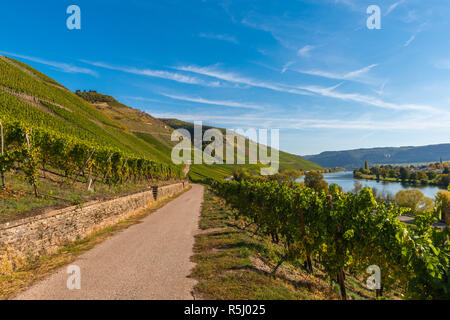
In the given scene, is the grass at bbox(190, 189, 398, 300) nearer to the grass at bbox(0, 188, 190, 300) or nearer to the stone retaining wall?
the grass at bbox(0, 188, 190, 300)

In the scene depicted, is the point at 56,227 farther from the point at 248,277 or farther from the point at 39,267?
the point at 248,277

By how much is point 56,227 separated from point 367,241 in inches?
425

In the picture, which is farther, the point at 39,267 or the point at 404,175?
the point at 404,175

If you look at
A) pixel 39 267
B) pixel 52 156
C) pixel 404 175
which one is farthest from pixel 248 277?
pixel 404 175

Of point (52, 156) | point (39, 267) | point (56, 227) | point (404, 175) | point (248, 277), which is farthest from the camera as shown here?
point (404, 175)

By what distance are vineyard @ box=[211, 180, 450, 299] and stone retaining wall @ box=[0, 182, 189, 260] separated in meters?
8.97

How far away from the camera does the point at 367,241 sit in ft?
21.5

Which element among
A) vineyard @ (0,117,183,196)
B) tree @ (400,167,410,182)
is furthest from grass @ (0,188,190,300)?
tree @ (400,167,410,182)

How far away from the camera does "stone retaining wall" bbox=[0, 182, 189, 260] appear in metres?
7.14

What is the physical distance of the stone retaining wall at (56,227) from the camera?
7145 millimetres

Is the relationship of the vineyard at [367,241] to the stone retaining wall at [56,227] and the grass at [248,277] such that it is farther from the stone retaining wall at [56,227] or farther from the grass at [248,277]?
the stone retaining wall at [56,227]

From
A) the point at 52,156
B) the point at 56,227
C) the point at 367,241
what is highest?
the point at 52,156

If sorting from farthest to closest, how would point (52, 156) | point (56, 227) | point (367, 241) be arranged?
point (52, 156), point (56, 227), point (367, 241)

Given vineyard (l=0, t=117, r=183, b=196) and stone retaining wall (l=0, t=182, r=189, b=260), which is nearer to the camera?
stone retaining wall (l=0, t=182, r=189, b=260)
